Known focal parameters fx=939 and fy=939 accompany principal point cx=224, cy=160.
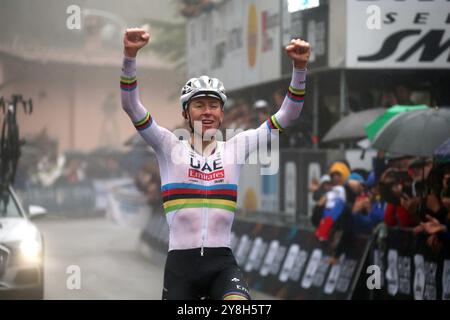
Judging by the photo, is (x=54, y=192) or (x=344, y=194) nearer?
(x=344, y=194)

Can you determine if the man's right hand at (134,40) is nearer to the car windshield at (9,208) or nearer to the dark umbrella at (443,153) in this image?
the dark umbrella at (443,153)

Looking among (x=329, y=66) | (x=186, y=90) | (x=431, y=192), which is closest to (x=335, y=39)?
(x=329, y=66)

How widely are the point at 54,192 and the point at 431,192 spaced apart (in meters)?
20.9

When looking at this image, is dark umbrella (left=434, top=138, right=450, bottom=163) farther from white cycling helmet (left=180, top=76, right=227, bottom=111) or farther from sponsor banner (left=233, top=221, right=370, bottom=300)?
white cycling helmet (left=180, top=76, right=227, bottom=111)

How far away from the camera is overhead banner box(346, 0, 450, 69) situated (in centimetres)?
1219

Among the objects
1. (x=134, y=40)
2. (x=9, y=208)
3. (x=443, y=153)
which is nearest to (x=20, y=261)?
(x=9, y=208)

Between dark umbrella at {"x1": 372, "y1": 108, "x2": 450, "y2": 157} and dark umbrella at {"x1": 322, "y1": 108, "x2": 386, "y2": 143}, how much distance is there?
5.30ft

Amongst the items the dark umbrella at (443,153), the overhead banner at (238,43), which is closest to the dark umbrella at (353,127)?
the dark umbrella at (443,153)

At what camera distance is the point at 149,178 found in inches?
753

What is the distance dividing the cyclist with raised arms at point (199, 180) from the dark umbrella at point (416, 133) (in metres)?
3.68

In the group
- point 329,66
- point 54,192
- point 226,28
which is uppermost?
point 226,28

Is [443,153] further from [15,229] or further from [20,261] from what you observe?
[15,229]

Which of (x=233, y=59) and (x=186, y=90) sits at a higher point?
(x=233, y=59)

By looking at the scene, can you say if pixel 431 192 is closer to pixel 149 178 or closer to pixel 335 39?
pixel 335 39
